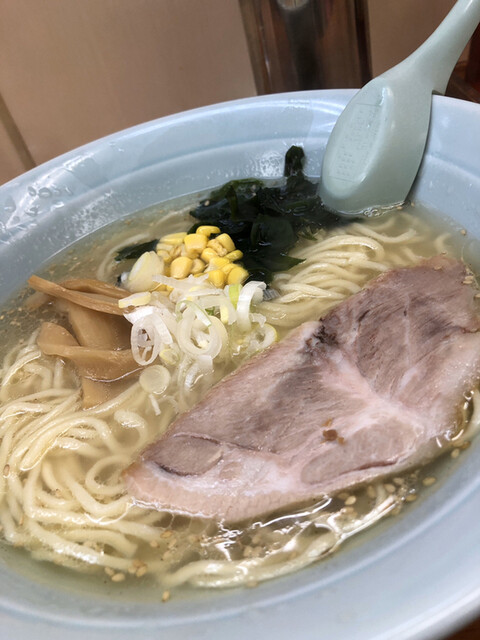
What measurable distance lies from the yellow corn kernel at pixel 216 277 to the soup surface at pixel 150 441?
5.4 inches

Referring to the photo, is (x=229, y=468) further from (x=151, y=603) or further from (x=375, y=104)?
(x=375, y=104)

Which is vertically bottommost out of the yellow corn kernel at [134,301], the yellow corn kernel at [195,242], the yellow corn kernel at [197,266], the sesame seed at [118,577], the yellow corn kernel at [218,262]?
the sesame seed at [118,577]

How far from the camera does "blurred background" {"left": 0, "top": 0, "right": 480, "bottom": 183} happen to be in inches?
77.4

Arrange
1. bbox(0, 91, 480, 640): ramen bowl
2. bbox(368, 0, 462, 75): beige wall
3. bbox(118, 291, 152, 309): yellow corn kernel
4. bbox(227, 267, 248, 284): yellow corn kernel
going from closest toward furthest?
1. bbox(0, 91, 480, 640): ramen bowl
2. bbox(118, 291, 152, 309): yellow corn kernel
3. bbox(227, 267, 248, 284): yellow corn kernel
4. bbox(368, 0, 462, 75): beige wall

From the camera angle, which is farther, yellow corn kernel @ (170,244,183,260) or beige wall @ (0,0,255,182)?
beige wall @ (0,0,255,182)

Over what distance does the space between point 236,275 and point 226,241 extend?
6.5 inches

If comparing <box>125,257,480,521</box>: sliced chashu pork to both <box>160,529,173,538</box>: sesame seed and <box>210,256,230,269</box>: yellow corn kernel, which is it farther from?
<box>210,256,230,269</box>: yellow corn kernel

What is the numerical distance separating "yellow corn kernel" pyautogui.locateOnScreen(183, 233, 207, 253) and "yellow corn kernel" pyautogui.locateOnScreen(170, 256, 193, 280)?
0.05 m

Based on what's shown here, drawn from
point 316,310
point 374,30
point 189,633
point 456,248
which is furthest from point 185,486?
point 374,30

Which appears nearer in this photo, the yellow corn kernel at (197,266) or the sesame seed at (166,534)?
the sesame seed at (166,534)

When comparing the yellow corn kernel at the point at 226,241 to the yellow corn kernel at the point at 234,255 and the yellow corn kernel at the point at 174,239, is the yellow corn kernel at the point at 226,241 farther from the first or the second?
the yellow corn kernel at the point at 174,239

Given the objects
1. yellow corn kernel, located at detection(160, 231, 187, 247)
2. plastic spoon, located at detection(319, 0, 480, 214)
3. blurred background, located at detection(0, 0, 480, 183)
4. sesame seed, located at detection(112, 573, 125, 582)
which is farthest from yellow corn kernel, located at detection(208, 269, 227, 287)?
blurred background, located at detection(0, 0, 480, 183)

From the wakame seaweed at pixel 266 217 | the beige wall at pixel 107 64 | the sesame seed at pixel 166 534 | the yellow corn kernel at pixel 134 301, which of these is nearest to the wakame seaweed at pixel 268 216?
the wakame seaweed at pixel 266 217

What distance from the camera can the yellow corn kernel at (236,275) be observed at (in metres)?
1.46
